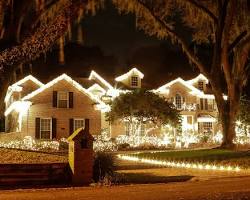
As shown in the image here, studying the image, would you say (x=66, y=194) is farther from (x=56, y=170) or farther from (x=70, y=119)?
(x=70, y=119)

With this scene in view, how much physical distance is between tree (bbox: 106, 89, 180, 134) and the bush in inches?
831

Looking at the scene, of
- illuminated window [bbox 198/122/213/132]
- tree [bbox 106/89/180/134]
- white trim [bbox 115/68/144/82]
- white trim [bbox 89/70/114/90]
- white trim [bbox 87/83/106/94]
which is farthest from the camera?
illuminated window [bbox 198/122/213/132]

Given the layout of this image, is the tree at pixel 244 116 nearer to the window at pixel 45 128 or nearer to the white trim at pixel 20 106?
the window at pixel 45 128

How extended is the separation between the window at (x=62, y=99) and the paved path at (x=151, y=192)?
85.2 feet

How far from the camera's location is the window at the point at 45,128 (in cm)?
3841

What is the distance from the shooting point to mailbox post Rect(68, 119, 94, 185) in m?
15.1

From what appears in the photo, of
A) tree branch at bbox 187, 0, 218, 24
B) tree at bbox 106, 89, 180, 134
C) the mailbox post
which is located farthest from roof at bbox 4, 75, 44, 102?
the mailbox post

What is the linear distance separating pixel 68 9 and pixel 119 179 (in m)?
7.72

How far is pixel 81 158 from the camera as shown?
15172 mm

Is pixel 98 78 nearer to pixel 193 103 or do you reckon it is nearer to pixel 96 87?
pixel 96 87

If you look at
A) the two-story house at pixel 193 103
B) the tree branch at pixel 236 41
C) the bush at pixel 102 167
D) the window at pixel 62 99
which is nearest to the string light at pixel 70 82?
the window at pixel 62 99

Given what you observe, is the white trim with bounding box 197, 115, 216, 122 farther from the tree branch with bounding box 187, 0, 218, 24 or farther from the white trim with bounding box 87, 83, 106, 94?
the tree branch with bounding box 187, 0, 218, 24

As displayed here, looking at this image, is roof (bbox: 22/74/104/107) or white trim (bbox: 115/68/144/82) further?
white trim (bbox: 115/68/144/82)

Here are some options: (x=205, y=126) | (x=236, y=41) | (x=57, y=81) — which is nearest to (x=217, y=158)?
(x=236, y=41)
